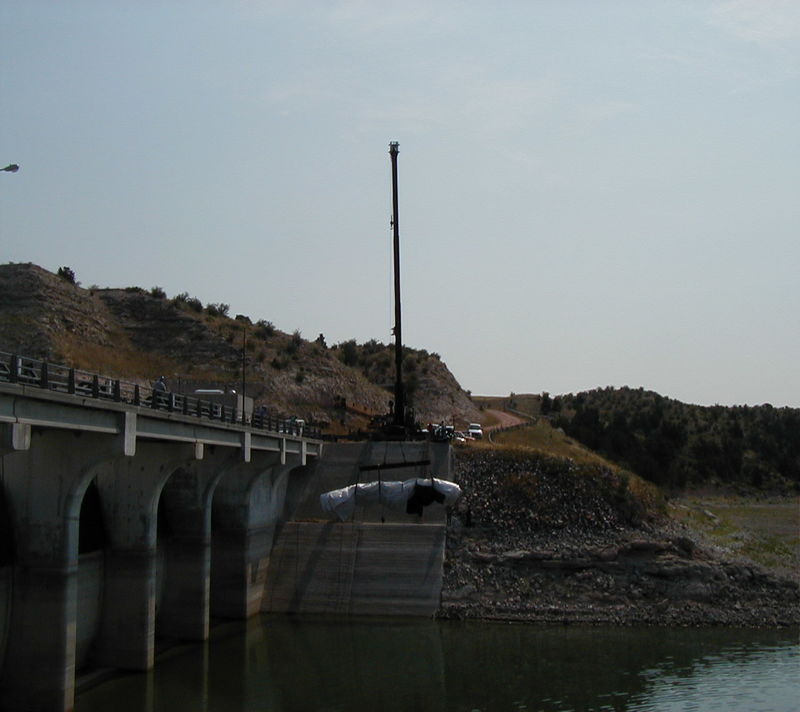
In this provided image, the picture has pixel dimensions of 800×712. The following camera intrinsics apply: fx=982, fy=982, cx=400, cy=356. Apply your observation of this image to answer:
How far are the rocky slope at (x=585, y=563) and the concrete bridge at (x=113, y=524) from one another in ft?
37.8

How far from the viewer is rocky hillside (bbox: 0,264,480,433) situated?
86.6 metres

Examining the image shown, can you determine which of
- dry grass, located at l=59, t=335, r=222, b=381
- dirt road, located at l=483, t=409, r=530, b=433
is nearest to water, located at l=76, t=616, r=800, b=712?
dry grass, located at l=59, t=335, r=222, b=381

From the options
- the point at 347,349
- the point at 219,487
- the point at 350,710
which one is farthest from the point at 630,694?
the point at 347,349

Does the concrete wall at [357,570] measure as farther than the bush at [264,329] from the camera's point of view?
No

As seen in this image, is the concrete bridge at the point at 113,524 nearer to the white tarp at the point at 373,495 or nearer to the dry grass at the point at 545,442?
the white tarp at the point at 373,495

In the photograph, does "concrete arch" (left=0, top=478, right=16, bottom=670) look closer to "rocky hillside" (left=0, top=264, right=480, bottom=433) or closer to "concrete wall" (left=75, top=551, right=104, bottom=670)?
"concrete wall" (left=75, top=551, right=104, bottom=670)

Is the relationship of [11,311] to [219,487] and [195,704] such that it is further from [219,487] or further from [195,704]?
[195,704]

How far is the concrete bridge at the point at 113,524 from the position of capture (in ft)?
102

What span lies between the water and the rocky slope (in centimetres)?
177

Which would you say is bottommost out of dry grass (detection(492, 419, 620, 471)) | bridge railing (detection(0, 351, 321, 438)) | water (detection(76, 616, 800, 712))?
water (detection(76, 616, 800, 712))

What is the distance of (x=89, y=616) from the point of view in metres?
37.7

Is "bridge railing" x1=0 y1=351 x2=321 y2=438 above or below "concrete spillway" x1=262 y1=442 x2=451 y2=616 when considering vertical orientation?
above

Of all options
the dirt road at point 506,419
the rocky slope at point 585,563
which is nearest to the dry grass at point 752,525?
the rocky slope at point 585,563

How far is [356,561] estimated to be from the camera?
5300cm
